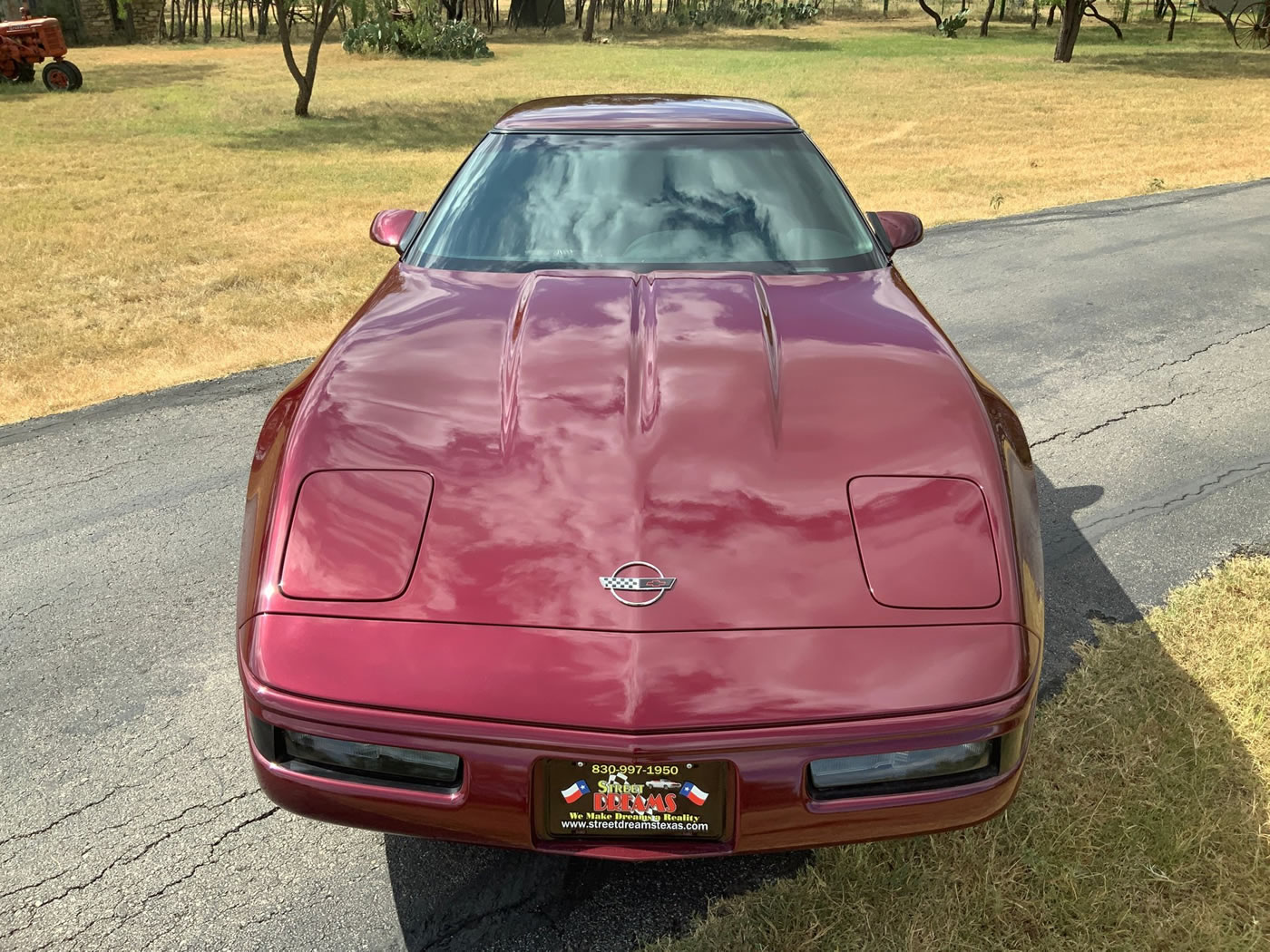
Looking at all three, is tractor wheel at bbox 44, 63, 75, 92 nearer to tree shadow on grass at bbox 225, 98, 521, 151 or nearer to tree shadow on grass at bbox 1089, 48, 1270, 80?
tree shadow on grass at bbox 225, 98, 521, 151

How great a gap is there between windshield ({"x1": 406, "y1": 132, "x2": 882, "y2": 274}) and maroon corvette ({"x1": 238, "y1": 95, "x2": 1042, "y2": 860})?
1.64ft

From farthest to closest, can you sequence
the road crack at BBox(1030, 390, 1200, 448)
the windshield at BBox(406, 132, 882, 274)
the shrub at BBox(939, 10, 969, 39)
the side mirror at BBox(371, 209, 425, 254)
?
1. the shrub at BBox(939, 10, 969, 39)
2. the road crack at BBox(1030, 390, 1200, 448)
3. the side mirror at BBox(371, 209, 425, 254)
4. the windshield at BBox(406, 132, 882, 274)

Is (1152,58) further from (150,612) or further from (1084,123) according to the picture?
(150,612)

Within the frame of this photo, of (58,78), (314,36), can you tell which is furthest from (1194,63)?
(58,78)

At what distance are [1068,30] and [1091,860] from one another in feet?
94.3

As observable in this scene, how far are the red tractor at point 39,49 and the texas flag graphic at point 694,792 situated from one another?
22.4 m

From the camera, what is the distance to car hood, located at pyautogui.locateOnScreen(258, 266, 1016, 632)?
182 cm

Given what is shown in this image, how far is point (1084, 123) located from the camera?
642 inches

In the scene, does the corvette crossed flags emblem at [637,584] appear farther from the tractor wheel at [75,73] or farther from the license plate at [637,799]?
the tractor wheel at [75,73]

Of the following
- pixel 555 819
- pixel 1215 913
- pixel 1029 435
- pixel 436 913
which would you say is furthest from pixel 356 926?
pixel 1029 435

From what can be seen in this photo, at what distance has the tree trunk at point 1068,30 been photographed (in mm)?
25719

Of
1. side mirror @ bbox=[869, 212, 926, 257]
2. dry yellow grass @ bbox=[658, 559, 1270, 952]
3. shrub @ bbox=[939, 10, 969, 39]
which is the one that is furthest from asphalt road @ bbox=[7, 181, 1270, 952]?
shrub @ bbox=[939, 10, 969, 39]

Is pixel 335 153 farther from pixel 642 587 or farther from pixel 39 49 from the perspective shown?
pixel 642 587

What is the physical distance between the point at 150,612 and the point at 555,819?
6.82ft
